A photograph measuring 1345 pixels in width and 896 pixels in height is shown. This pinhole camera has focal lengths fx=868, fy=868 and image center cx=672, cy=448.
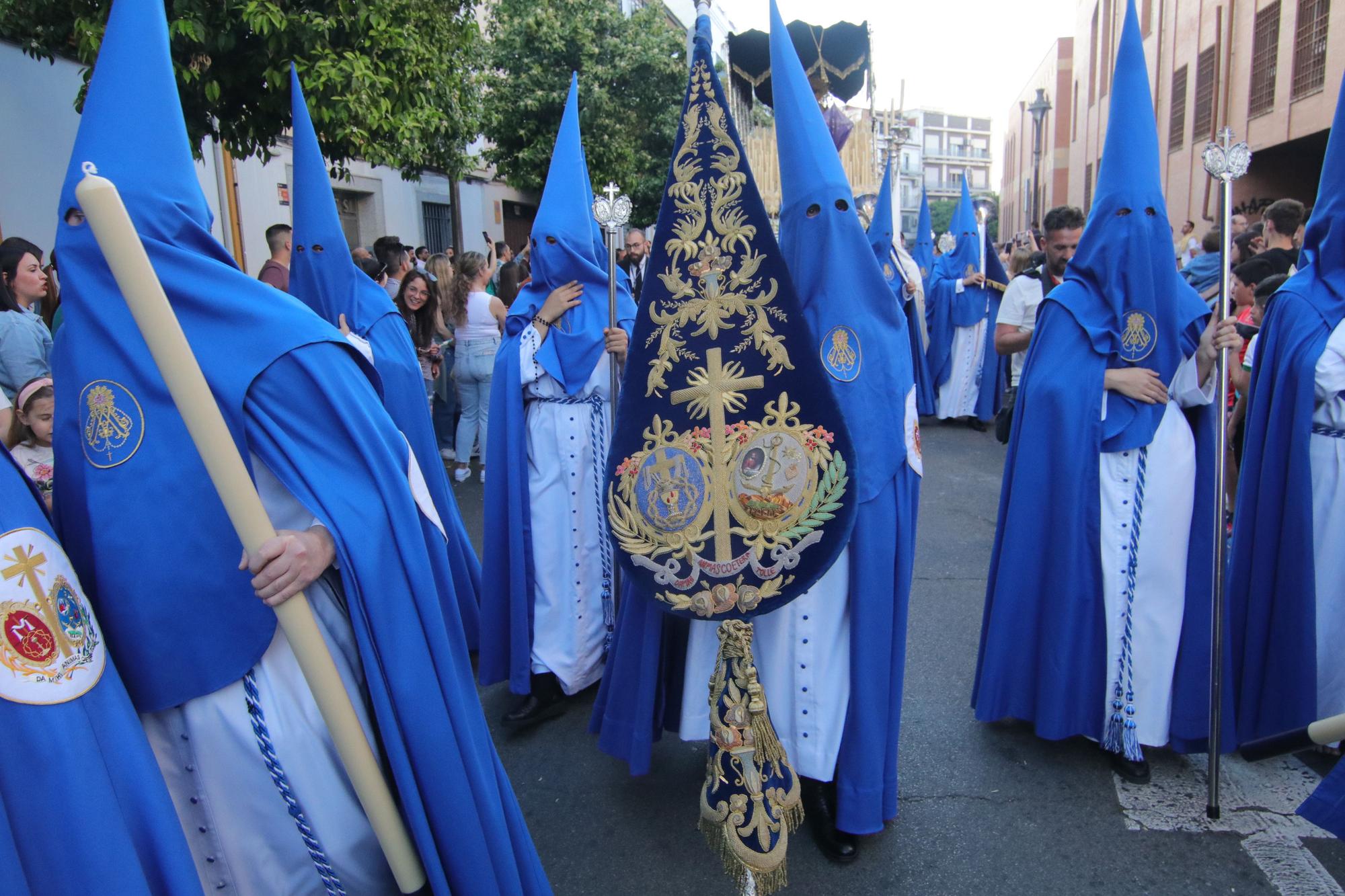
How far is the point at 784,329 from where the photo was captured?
6.86 feet

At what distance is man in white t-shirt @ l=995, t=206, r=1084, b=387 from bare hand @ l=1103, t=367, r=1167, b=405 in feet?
3.61

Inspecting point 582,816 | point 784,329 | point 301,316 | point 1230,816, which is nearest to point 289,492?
point 301,316

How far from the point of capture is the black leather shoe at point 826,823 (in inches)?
106

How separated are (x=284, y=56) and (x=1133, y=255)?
5841 millimetres

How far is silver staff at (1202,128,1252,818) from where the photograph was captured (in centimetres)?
284

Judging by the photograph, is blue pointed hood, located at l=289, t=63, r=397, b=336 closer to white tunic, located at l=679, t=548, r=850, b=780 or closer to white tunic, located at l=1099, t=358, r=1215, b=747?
white tunic, located at l=679, t=548, r=850, b=780

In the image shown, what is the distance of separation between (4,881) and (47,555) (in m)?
0.47

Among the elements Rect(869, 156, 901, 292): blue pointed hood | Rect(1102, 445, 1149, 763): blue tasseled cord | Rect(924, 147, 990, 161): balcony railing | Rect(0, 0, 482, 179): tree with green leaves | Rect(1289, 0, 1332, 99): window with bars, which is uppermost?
Rect(924, 147, 990, 161): balcony railing

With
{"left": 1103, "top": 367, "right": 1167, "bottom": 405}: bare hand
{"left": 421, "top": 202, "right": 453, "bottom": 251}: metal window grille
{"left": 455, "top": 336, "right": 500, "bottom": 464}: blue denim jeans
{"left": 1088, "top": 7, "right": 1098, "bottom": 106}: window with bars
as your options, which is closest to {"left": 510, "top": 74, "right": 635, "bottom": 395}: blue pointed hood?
{"left": 1103, "top": 367, "right": 1167, "bottom": 405}: bare hand

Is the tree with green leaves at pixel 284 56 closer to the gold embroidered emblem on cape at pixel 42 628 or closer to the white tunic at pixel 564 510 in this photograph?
the white tunic at pixel 564 510

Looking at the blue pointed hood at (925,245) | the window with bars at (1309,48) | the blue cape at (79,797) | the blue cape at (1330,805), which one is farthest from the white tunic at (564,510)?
the window with bars at (1309,48)

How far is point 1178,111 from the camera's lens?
18.9 metres

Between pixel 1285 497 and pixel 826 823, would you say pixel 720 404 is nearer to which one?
pixel 826 823

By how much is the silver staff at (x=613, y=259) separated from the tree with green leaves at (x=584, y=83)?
12.0 meters
